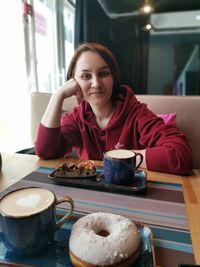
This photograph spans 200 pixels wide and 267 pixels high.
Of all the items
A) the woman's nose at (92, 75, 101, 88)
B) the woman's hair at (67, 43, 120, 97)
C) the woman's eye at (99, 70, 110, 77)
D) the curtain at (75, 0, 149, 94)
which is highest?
the curtain at (75, 0, 149, 94)

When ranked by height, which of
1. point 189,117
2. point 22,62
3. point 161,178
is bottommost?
point 161,178

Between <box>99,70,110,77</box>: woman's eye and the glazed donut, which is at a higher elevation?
<box>99,70,110,77</box>: woman's eye

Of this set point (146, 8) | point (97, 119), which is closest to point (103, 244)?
point (97, 119)

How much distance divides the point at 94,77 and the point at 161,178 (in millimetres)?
504

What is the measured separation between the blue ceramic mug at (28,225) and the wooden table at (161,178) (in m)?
0.25

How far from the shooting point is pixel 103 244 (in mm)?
385

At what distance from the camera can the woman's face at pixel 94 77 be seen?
41.6 inches

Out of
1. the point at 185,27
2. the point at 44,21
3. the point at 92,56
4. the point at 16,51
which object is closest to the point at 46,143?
the point at 92,56

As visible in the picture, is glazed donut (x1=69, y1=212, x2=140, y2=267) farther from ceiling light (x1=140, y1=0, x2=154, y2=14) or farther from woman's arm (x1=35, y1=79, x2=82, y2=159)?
ceiling light (x1=140, y1=0, x2=154, y2=14)

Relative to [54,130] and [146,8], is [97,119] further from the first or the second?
[146,8]

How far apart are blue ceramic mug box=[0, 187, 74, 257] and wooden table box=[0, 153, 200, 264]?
250 mm

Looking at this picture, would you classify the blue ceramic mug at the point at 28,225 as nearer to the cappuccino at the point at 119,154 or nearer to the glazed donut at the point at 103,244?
the glazed donut at the point at 103,244

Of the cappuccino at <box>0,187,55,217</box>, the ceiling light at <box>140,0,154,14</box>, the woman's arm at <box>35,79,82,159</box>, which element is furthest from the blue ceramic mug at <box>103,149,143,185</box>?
the ceiling light at <box>140,0,154,14</box>

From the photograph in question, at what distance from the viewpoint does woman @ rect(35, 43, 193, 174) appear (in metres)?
1.01
